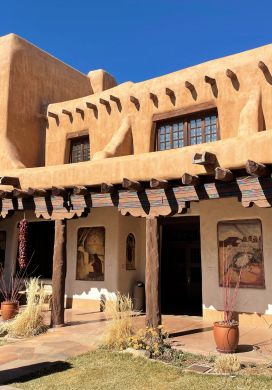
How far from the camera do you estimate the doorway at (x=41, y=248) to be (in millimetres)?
14562

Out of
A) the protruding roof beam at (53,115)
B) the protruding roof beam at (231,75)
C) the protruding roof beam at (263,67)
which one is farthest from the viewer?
the protruding roof beam at (53,115)

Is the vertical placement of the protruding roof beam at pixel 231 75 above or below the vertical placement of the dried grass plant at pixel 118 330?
above

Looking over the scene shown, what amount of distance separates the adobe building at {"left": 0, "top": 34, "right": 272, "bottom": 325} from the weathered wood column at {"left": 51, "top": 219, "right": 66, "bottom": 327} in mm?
36

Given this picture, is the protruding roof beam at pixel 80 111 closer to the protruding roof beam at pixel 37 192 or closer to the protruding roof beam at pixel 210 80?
the protruding roof beam at pixel 210 80

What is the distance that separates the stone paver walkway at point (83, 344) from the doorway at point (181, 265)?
209 centimetres

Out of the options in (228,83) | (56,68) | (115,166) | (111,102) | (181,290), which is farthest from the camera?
(56,68)

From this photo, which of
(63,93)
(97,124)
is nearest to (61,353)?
(97,124)

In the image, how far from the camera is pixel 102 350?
308 inches

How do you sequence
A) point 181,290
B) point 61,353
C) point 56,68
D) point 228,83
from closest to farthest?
point 61,353 → point 228,83 → point 181,290 → point 56,68

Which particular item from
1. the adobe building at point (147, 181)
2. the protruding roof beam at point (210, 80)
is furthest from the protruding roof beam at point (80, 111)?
the protruding roof beam at point (210, 80)

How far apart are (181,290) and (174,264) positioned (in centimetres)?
86

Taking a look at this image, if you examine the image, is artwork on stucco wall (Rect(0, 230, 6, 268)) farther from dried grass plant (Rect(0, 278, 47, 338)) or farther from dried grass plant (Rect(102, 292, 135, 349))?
dried grass plant (Rect(102, 292, 135, 349))

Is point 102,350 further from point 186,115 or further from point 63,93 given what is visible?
point 63,93

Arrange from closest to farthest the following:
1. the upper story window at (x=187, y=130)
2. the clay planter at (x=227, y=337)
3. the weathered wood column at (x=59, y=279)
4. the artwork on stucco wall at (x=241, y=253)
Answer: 1. the clay planter at (x=227, y=337)
2. the weathered wood column at (x=59, y=279)
3. the artwork on stucco wall at (x=241, y=253)
4. the upper story window at (x=187, y=130)
